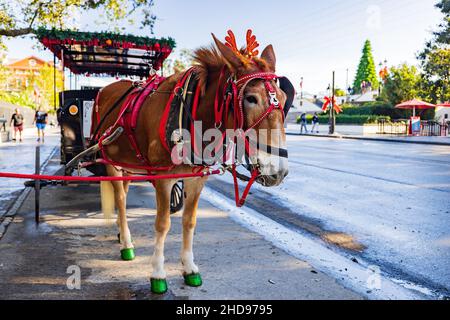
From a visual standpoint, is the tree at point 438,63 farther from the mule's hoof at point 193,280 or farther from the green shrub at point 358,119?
the mule's hoof at point 193,280

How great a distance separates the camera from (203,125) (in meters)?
3.46

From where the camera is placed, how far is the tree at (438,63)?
3600cm

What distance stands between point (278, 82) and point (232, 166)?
2.58 feet

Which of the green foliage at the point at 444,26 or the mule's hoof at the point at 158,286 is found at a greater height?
the green foliage at the point at 444,26

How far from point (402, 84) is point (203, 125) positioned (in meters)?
43.7

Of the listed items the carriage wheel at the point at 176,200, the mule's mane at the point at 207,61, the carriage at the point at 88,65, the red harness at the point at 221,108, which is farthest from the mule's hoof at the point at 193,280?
the carriage wheel at the point at 176,200

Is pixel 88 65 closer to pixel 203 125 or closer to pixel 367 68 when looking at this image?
pixel 203 125

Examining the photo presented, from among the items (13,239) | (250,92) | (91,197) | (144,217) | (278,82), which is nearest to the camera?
(250,92)

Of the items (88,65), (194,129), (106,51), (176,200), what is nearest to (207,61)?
(194,129)

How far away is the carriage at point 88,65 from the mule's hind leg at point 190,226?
2.07 metres

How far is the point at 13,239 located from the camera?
532 centimetres

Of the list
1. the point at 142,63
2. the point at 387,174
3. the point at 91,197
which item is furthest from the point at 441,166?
the point at 91,197

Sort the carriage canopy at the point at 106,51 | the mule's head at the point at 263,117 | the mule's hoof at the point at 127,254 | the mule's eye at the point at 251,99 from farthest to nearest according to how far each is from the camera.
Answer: the carriage canopy at the point at 106,51, the mule's hoof at the point at 127,254, the mule's eye at the point at 251,99, the mule's head at the point at 263,117
